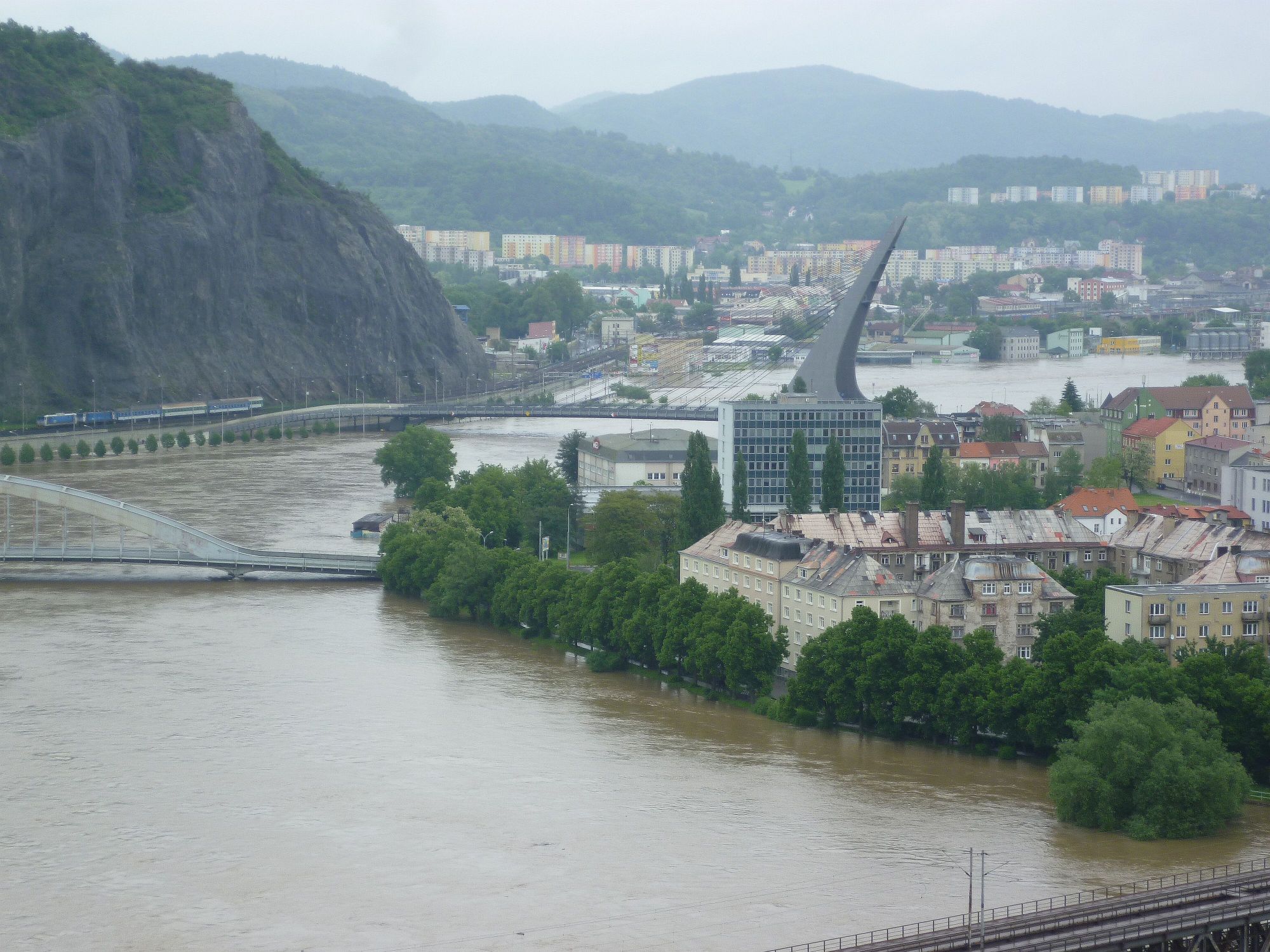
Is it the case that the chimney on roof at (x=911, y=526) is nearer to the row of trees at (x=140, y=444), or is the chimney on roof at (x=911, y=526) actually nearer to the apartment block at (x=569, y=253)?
the row of trees at (x=140, y=444)

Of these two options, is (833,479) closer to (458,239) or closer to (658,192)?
(458,239)

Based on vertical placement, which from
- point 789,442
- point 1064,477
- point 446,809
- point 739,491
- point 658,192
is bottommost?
point 446,809

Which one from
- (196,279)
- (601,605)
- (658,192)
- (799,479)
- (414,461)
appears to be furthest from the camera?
(658,192)

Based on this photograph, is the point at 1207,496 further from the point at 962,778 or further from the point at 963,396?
the point at 963,396

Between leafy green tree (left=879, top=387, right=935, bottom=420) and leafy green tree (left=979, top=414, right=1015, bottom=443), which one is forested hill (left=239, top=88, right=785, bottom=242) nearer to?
leafy green tree (left=879, top=387, right=935, bottom=420)

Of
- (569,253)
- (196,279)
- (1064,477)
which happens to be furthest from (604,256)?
(1064,477)

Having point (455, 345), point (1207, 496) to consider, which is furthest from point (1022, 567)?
point (455, 345)
